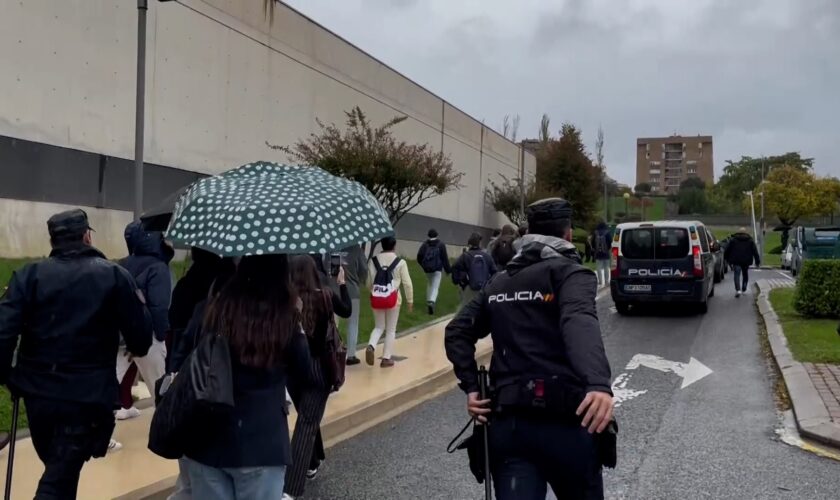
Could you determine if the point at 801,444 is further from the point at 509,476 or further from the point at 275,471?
the point at 275,471

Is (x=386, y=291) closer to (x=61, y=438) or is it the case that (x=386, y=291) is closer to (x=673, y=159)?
(x=61, y=438)

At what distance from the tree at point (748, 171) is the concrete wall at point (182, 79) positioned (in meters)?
85.3

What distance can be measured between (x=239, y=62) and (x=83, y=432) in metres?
16.3

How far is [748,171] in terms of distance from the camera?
103 metres

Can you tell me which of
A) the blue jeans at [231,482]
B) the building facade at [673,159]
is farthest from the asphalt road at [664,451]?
the building facade at [673,159]

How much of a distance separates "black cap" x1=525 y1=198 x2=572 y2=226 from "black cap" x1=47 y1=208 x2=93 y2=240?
2133mm

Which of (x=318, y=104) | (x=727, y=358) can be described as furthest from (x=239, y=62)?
(x=727, y=358)

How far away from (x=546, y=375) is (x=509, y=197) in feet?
109

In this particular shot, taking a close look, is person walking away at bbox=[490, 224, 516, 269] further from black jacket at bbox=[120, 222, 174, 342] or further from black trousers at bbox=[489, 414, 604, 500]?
black trousers at bbox=[489, 414, 604, 500]

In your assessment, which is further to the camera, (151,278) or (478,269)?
(478,269)

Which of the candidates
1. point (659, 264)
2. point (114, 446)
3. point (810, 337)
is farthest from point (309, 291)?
point (659, 264)

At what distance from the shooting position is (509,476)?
9.56 ft

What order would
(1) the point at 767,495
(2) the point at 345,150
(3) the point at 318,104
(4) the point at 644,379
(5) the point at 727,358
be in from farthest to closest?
(3) the point at 318,104
(2) the point at 345,150
(5) the point at 727,358
(4) the point at 644,379
(1) the point at 767,495

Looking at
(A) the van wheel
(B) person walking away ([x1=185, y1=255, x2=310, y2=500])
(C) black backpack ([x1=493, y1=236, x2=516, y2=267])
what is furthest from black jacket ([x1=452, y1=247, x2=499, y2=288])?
(B) person walking away ([x1=185, y1=255, x2=310, y2=500])
